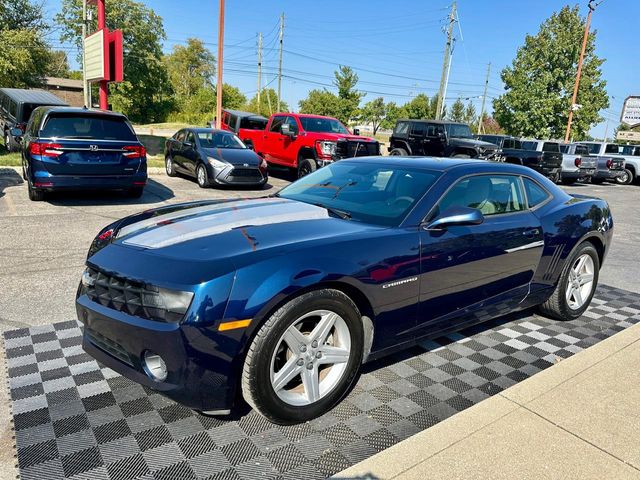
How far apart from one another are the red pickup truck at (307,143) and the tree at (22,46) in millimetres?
17473

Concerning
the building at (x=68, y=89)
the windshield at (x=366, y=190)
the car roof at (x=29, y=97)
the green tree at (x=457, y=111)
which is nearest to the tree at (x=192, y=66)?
the building at (x=68, y=89)

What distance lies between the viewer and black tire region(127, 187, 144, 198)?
936 centimetres

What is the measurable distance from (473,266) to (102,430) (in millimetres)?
2536

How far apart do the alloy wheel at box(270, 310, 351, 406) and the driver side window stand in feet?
3.82

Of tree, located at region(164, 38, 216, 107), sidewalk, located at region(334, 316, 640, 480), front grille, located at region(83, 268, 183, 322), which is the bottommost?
sidewalk, located at region(334, 316, 640, 480)

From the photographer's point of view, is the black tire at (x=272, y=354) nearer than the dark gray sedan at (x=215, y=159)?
Yes

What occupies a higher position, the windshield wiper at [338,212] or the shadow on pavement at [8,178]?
the windshield wiper at [338,212]

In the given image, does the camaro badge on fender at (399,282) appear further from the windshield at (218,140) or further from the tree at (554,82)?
the tree at (554,82)

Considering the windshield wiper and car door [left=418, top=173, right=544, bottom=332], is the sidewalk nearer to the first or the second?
car door [left=418, top=173, right=544, bottom=332]

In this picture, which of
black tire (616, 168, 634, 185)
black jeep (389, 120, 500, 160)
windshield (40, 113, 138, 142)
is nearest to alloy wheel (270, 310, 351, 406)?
windshield (40, 113, 138, 142)

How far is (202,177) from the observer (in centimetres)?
1167

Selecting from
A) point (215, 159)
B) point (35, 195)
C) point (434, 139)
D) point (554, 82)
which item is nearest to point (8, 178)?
point (35, 195)

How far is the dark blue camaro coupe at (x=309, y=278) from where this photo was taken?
7.69ft

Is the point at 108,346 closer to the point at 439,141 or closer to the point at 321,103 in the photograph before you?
the point at 439,141
